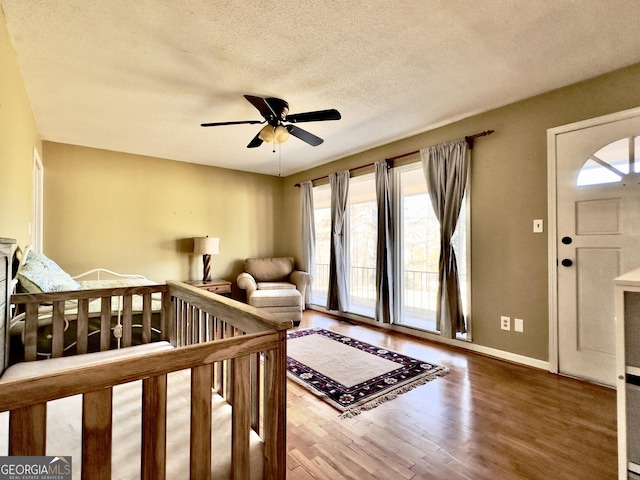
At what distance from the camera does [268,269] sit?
5062mm

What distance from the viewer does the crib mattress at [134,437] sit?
911 millimetres

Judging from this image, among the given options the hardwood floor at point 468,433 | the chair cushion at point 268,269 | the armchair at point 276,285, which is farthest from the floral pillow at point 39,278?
the chair cushion at point 268,269

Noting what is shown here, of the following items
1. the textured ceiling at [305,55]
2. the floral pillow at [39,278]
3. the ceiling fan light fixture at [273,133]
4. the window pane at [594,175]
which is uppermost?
the textured ceiling at [305,55]

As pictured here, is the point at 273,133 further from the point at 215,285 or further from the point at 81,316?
the point at 215,285

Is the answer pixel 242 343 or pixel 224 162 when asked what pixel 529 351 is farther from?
pixel 224 162

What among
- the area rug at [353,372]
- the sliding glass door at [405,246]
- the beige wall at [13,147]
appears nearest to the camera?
→ the beige wall at [13,147]

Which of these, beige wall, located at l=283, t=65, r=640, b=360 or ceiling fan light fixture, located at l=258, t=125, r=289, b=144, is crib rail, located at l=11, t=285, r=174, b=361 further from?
beige wall, located at l=283, t=65, r=640, b=360

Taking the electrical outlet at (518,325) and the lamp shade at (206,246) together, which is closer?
the electrical outlet at (518,325)

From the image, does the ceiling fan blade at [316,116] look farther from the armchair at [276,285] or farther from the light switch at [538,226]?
the armchair at [276,285]

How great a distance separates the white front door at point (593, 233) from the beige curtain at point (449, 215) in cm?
77

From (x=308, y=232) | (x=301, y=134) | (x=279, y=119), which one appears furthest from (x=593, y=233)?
(x=308, y=232)

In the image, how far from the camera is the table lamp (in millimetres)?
4504

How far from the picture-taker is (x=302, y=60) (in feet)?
7.14

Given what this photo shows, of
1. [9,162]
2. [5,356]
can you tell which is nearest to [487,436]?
[5,356]
